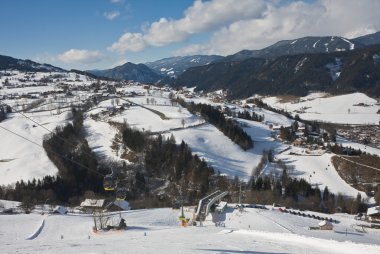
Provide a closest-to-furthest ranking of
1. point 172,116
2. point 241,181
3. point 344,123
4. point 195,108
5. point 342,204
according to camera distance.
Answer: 1. point 342,204
2. point 241,181
3. point 172,116
4. point 195,108
5. point 344,123

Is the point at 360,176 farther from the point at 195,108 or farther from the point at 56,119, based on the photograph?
the point at 56,119

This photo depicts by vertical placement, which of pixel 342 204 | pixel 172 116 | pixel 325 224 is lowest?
pixel 342 204

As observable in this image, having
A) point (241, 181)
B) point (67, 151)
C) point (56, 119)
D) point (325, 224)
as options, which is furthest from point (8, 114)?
point (325, 224)

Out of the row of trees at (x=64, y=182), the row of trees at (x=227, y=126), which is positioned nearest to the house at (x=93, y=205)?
the row of trees at (x=64, y=182)

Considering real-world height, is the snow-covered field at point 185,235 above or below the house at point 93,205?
above

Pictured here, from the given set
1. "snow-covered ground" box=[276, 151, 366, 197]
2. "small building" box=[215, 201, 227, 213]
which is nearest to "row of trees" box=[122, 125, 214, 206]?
"small building" box=[215, 201, 227, 213]

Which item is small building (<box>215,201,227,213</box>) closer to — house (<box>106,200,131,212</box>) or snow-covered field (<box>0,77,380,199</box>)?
house (<box>106,200,131,212</box>)

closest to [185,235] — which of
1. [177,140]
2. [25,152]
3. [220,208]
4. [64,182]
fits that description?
[220,208]

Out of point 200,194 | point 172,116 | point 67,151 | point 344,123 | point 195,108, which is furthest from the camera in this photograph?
point 344,123

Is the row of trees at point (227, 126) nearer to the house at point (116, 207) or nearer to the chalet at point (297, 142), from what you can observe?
the chalet at point (297, 142)
